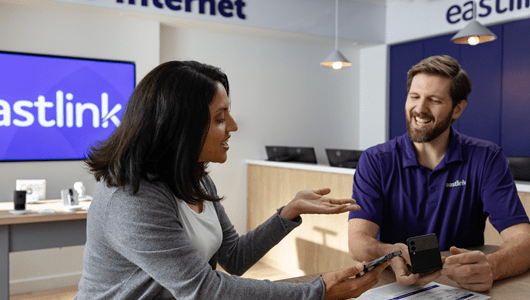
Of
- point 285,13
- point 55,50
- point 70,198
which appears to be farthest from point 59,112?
point 285,13

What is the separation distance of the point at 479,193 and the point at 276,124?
12.7ft

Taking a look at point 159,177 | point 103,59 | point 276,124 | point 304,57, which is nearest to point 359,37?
point 304,57

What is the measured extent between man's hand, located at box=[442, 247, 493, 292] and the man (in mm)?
324

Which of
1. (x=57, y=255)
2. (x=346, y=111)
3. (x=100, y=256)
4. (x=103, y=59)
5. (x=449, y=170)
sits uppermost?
(x=103, y=59)

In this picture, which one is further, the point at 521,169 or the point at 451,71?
the point at 521,169

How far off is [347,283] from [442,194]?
75 cm

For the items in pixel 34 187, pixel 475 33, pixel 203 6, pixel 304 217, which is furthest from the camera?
pixel 203 6

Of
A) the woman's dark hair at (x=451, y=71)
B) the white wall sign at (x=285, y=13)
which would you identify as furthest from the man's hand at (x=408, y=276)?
the white wall sign at (x=285, y=13)

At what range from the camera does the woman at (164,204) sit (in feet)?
3.11

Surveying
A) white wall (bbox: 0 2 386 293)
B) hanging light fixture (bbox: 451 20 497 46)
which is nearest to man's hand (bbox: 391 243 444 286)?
hanging light fixture (bbox: 451 20 497 46)

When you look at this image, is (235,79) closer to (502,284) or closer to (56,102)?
(56,102)

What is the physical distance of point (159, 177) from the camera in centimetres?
104

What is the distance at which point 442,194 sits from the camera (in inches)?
63.8

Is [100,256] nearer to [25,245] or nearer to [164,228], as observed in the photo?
[164,228]
